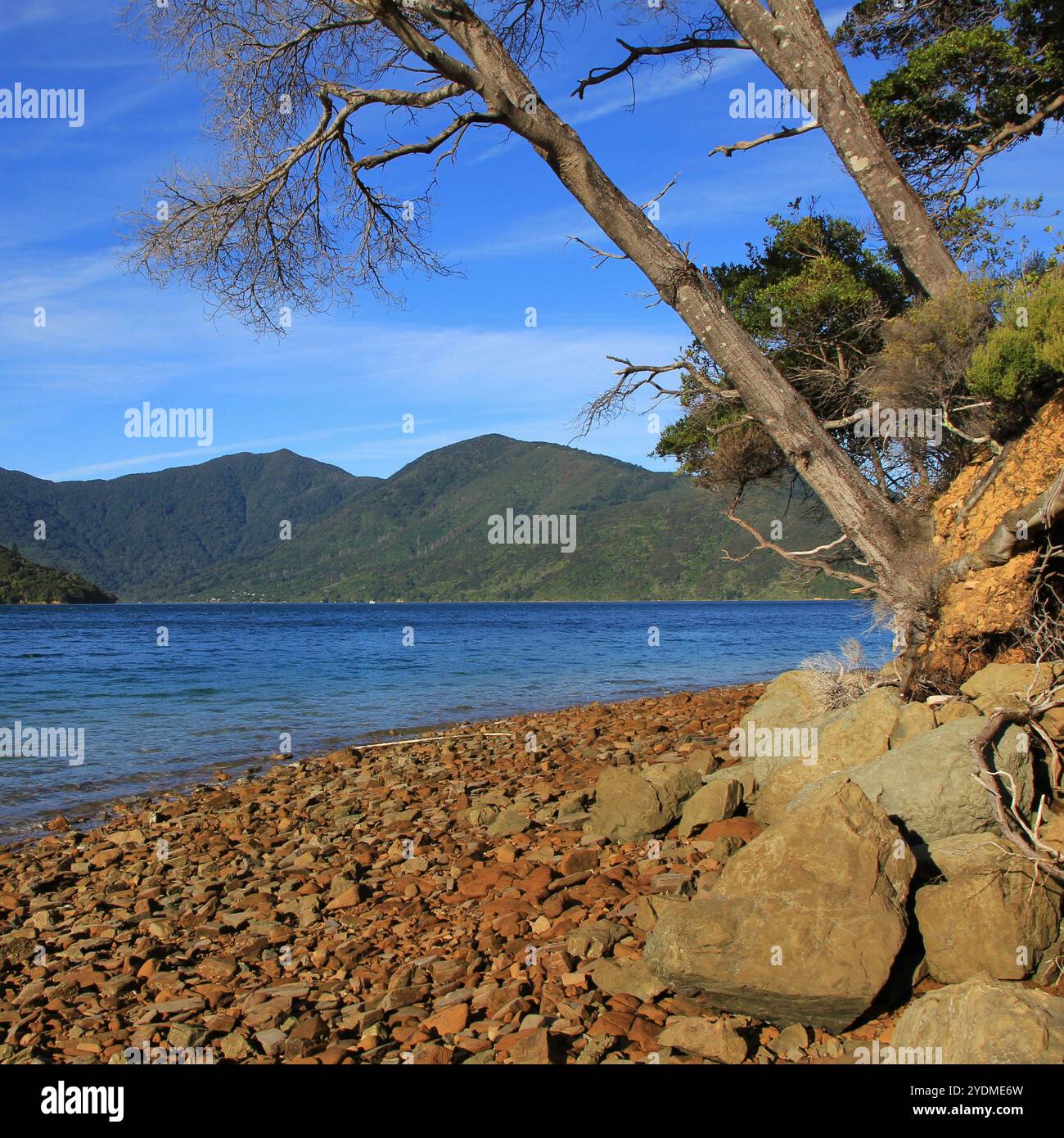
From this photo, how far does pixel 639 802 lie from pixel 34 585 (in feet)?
443

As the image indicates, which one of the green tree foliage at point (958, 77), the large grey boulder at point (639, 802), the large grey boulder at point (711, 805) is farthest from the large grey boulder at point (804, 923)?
the green tree foliage at point (958, 77)

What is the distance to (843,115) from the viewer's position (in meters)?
8.04

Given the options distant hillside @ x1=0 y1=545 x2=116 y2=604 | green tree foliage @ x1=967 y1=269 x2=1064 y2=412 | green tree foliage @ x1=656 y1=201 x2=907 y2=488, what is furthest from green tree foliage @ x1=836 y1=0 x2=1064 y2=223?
distant hillside @ x1=0 y1=545 x2=116 y2=604

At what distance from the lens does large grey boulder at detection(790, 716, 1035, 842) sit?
16.1 feet

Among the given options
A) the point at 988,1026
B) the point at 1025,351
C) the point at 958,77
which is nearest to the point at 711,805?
the point at 988,1026

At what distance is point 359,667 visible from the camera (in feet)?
109

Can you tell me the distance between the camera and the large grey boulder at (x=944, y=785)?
4.89 m

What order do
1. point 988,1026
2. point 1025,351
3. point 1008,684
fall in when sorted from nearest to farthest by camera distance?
point 988,1026, point 1008,684, point 1025,351

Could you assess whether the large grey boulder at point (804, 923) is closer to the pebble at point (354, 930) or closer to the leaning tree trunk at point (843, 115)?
the pebble at point (354, 930)

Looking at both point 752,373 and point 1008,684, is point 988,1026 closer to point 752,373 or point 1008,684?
point 1008,684

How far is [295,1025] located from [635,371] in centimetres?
640

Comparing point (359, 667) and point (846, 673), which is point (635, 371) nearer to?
point (846, 673)

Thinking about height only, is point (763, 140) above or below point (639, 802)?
above

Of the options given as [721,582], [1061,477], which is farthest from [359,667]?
[721,582]
